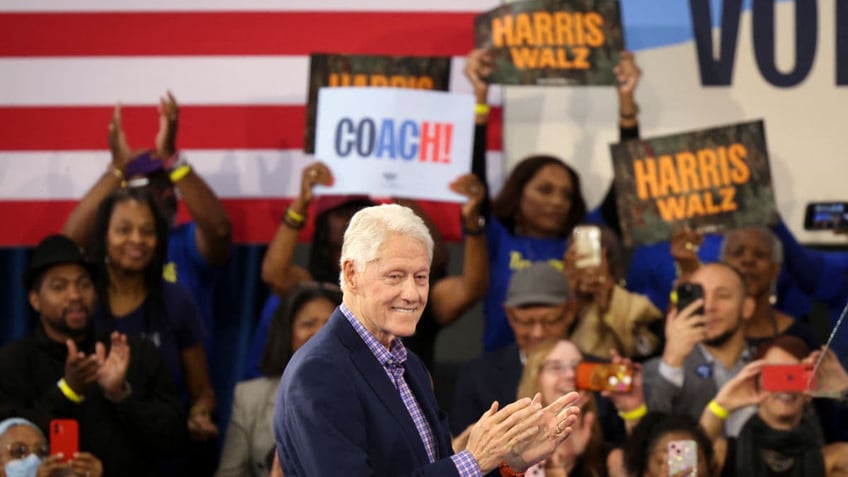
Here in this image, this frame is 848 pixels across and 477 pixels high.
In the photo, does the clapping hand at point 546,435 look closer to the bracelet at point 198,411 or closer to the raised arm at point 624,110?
the bracelet at point 198,411

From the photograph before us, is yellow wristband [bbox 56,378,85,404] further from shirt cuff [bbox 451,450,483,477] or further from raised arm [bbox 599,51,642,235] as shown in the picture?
A: shirt cuff [bbox 451,450,483,477]

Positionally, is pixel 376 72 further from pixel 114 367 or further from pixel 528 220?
pixel 114 367

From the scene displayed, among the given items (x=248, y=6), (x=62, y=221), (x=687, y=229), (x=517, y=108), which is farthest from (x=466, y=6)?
(x=62, y=221)

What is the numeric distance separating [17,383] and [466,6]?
90.9 inches

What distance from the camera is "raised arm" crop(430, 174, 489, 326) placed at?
5043 mm

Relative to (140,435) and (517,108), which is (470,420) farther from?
A: (517,108)

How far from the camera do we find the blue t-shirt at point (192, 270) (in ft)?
17.8

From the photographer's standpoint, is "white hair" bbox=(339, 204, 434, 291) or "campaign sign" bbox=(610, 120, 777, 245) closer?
"white hair" bbox=(339, 204, 434, 291)

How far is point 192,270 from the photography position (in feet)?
17.9

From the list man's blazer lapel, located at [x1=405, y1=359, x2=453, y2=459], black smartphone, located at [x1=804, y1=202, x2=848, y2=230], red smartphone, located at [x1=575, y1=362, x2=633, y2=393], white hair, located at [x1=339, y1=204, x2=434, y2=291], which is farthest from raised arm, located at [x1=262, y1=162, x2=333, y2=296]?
white hair, located at [x1=339, y1=204, x2=434, y2=291]

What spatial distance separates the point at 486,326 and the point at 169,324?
1.14 m

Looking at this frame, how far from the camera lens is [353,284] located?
8.48ft

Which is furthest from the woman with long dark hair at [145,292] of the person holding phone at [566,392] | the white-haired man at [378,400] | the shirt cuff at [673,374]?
the white-haired man at [378,400]

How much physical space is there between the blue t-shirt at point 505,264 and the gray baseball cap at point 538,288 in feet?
1.02
